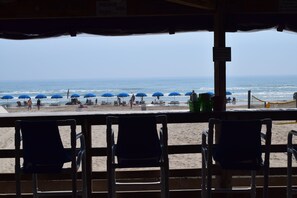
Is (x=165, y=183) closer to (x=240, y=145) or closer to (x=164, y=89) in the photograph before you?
(x=240, y=145)

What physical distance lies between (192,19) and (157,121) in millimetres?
1912

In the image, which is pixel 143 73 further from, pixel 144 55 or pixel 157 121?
pixel 157 121

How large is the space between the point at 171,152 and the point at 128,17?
1593 mm

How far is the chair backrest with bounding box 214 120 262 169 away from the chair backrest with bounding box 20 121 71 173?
1095 mm

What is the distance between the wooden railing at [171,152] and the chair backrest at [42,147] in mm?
669

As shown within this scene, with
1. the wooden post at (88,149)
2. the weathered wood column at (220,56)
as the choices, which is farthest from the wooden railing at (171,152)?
the weathered wood column at (220,56)

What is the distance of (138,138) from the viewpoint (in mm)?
2945

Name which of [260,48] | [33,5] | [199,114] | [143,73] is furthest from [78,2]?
[143,73]

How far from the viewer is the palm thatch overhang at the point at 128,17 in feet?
14.4

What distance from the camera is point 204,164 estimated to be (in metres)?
3.15

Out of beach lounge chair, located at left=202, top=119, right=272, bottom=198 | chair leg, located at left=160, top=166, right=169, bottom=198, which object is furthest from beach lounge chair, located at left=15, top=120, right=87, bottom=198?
beach lounge chair, located at left=202, top=119, right=272, bottom=198

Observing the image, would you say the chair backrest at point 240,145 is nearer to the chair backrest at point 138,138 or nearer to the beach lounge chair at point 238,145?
the beach lounge chair at point 238,145

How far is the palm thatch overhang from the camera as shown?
438 centimetres

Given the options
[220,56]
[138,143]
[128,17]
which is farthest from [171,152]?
[128,17]
